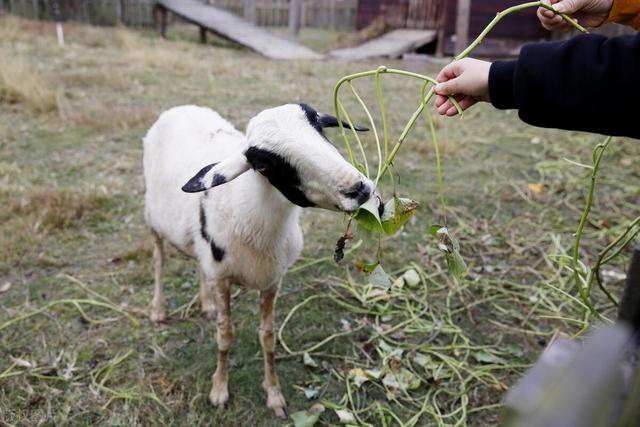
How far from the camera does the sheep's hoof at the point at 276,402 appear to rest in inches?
113

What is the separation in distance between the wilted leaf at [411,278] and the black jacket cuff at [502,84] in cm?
235

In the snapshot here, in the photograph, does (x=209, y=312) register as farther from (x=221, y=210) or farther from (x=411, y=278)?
(x=411, y=278)

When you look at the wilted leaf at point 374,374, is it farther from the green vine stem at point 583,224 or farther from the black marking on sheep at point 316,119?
the black marking on sheep at point 316,119

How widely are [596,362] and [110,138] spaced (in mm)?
6623

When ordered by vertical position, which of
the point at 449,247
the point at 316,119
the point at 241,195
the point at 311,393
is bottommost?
the point at 311,393

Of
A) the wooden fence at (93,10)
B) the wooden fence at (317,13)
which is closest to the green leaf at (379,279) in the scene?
the wooden fence at (93,10)

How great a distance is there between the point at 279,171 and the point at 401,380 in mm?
1534

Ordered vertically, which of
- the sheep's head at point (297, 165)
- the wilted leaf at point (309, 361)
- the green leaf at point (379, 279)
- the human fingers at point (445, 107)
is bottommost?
the wilted leaf at point (309, 361)

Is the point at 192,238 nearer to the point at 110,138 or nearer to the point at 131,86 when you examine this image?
the point at 110,138

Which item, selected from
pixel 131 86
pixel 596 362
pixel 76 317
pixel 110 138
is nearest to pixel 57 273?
pixel 76 317

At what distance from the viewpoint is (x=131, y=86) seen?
8.84m

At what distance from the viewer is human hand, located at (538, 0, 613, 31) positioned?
1.97 m

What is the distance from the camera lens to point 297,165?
2.18m

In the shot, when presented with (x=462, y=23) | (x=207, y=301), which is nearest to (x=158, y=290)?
(x=207, y=301)
